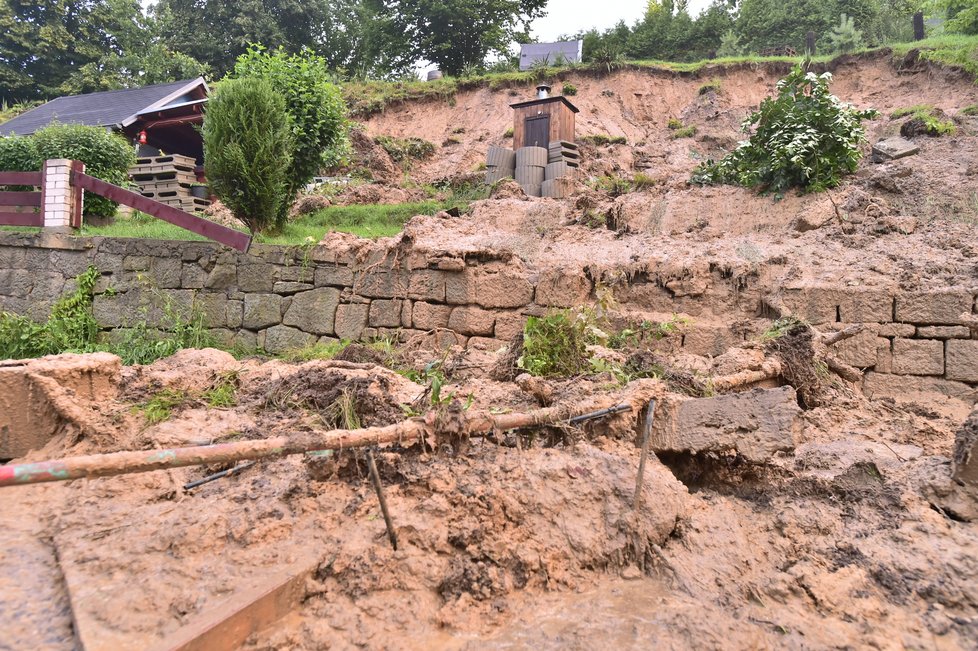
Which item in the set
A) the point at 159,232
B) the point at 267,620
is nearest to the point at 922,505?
the point at 267,620

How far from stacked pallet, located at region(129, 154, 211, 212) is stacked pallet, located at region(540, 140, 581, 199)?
834cm

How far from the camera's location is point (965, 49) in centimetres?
1394

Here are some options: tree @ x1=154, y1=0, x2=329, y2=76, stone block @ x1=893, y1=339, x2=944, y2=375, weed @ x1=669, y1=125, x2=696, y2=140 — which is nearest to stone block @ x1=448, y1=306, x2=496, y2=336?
stone block @ x1=893, y1=339, x2=944, y2=375

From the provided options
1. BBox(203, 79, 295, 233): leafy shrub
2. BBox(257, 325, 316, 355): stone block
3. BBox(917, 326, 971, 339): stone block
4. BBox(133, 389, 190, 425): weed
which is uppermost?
BBox(203, 79, 295, 233): leafy shrub

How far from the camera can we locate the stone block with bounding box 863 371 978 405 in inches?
211

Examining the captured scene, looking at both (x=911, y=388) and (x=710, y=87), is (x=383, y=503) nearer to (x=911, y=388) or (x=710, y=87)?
(x=911, y=388)

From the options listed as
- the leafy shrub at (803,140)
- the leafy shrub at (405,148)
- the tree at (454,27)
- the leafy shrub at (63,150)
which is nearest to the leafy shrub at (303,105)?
the leafy shrub at (63,150)

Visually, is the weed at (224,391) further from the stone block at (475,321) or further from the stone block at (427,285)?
the stone block at (475,321)

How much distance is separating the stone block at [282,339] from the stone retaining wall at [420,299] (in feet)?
0.04

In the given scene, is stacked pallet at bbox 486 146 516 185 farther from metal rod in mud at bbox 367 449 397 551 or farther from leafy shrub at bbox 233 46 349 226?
metal rod in mud at bbox 367 449 397 551

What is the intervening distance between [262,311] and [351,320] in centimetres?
123

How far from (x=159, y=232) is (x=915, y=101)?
17327 millimetres

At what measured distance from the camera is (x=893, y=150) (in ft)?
28.3

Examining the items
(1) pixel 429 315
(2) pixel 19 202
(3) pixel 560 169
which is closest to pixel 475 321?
(1) pixel 429 315
